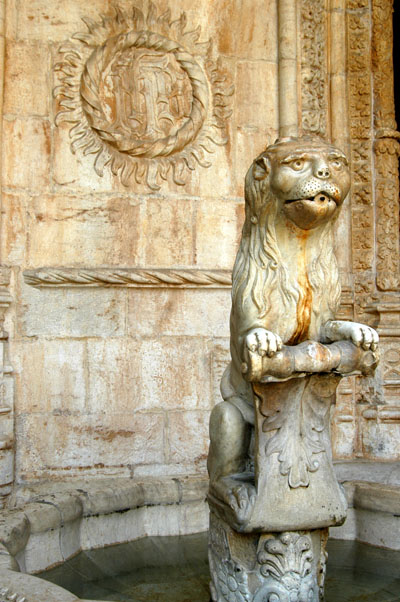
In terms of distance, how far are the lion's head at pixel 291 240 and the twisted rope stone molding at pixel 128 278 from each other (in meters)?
2.02

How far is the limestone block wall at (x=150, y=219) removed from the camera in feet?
15.7

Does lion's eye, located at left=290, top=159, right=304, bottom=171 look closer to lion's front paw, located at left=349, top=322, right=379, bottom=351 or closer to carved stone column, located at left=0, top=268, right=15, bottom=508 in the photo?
lion's front paw, located at left=349, top=322, right=379, bottom=351

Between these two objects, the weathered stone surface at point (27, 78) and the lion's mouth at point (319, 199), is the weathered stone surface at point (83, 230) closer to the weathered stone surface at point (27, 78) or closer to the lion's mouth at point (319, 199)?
the weathered stone surface at point (27, 78)

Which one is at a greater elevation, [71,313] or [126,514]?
[71,313]

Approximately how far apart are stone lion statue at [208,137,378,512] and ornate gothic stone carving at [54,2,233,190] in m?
2.29

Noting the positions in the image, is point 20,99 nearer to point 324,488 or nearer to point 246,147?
point 246,147

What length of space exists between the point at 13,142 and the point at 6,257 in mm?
815

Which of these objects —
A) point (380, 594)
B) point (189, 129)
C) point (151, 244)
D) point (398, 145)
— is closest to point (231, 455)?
point (380, 594)

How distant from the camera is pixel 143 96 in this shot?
200 inches

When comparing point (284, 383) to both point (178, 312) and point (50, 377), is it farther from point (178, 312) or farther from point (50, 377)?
point (50, 377)

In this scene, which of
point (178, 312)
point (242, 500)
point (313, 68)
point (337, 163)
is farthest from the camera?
point (313, 68)

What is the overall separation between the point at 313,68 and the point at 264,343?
11.4ft

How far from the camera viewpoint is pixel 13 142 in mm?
4863

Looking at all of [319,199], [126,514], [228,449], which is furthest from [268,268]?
[126,514]
